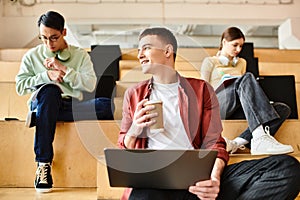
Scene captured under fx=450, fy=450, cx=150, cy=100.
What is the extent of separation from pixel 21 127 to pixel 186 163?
36.9 inches

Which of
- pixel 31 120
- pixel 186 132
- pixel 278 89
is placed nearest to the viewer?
pixel 186 132

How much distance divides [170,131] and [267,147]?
482mm

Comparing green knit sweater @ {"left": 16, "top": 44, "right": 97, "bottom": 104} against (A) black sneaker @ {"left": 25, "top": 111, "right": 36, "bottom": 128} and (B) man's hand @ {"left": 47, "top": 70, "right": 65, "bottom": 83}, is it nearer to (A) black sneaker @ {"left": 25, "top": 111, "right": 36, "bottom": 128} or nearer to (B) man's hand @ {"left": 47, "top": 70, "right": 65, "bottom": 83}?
(B) man's hand @ {"left": 47, "top": 70, "right": 65, "bottom": 83}

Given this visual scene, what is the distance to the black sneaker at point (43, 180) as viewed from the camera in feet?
5.19

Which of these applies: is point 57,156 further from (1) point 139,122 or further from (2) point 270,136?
(2) point 270,136

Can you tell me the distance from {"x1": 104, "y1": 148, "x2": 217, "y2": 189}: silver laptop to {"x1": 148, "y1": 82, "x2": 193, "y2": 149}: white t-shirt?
0.12 meters

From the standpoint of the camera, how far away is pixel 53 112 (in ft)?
5.60

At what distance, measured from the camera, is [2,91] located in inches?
95.0

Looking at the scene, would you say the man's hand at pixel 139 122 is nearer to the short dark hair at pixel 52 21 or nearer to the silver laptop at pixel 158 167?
the silver laptop at pixel 158 167

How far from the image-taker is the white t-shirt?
4.17 feet

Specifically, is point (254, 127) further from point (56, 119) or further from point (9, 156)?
point (9, 156)

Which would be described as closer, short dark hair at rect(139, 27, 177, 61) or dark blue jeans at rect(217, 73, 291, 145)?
short dark hair at rect(139, 27, 177, 61)

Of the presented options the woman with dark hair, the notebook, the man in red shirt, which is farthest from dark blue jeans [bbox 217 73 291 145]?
the man in red shirt

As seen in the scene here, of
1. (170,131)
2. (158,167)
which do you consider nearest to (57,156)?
(170,131)
